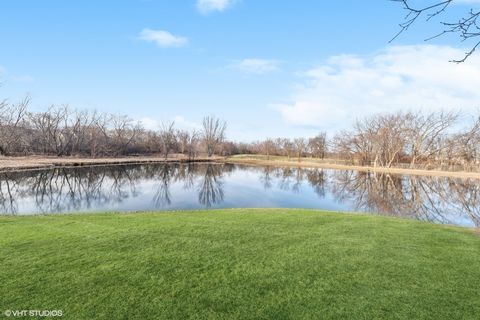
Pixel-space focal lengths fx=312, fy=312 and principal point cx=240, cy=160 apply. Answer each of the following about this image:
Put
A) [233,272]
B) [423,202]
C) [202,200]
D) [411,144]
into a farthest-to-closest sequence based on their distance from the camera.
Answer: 1. [411,144]
2. [423,202]
3. [202,200]
4. [233,272]

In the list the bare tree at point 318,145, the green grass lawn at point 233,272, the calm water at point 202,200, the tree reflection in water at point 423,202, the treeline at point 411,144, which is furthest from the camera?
the bare tree at point 318,145

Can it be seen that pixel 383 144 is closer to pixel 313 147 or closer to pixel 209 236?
pixel 313 147

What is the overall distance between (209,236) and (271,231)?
142 cm

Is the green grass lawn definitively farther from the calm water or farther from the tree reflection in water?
the tree reflection in water

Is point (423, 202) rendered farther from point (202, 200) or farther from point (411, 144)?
point (411, 144)

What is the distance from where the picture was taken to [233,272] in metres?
4.26

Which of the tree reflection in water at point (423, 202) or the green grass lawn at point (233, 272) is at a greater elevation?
the green grass lawn at point (233, 272)

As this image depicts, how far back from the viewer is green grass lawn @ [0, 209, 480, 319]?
3.33m

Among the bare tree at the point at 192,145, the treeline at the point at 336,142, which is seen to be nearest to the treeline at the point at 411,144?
the treeline at the point at 336,142

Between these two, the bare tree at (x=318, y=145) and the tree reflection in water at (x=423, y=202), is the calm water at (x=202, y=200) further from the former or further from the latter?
the bare tree at (x=318, y=145)

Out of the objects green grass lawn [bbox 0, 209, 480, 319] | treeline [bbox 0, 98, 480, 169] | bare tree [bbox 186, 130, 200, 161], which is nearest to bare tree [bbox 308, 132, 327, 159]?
treeline [bbox 0, 98, 480, 169]

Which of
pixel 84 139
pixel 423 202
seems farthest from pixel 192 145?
pixel 423 202

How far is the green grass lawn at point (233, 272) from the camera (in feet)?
10.9

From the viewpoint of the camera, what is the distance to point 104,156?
53.9m
